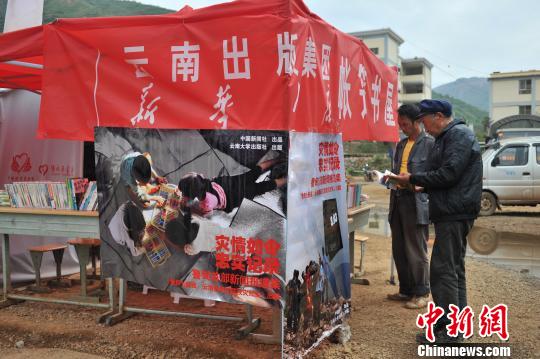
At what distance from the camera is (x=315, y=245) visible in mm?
3418

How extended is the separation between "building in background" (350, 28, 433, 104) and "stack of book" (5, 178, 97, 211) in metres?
45.7

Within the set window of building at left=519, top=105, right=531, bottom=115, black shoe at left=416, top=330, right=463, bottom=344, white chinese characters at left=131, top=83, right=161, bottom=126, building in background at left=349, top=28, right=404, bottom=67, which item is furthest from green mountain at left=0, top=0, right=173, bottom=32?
black shoe at left=416, top=330, right=463, bottom=344

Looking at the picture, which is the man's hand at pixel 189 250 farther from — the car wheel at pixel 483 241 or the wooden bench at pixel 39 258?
the car wheel at pixel 483 241

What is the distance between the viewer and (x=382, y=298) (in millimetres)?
5133

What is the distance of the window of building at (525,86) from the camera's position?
40469 mm

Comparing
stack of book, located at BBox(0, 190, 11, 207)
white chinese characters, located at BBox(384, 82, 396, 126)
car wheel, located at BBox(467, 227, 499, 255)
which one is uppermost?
white chinese characters, located at BBox(384, 82, 396, 126)

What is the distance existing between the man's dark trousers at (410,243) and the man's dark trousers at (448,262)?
1080 millimetres

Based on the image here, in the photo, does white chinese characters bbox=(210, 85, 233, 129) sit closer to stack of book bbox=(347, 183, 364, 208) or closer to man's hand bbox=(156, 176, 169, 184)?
man's hand bbox=(156, 176, 169, 184)

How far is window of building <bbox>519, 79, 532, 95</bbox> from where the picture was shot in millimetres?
40469

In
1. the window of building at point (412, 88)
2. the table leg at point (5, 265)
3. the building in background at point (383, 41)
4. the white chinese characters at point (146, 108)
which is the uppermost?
the building in background at point (383, 41)

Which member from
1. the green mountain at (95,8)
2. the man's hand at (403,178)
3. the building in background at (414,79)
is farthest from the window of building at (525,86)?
the man's hand at (403,178)

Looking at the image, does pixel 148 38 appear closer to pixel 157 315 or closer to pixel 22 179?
pixel 157 315

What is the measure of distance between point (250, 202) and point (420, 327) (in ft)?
6.47

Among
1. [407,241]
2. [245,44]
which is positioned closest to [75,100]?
[245,44]
